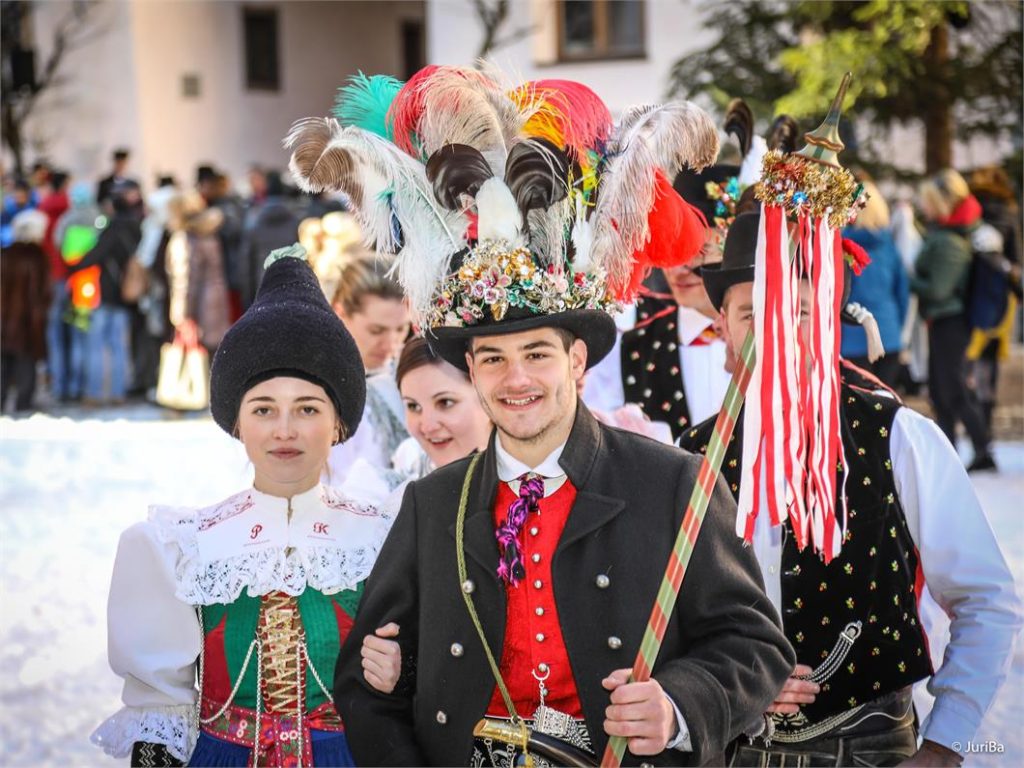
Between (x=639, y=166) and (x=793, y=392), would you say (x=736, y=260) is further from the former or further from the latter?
(x=793, y=392)

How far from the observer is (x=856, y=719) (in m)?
3.25

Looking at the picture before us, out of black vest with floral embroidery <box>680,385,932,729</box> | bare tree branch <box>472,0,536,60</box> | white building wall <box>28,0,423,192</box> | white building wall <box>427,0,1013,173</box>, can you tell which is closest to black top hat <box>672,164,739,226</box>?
black vest with floral embroidery <box>680,385,932,729</box>

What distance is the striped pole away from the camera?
2596 mm

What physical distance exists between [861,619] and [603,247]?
1.03m

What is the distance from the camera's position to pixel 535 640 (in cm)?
278

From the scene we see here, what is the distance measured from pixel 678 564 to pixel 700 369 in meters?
1.80

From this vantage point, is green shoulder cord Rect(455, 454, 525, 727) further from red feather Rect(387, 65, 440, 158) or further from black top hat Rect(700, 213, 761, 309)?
black top hat Rect(700, 213, 761, 309)

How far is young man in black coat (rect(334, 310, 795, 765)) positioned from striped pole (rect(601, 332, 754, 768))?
0.05 metres

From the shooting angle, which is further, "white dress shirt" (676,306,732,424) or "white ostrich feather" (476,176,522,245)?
"white dress shirt" (676,306,732,424)

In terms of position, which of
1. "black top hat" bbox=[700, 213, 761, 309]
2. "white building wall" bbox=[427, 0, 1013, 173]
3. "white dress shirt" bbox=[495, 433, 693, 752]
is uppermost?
"white building wall" bbox=[427, 0, 1013, 173]

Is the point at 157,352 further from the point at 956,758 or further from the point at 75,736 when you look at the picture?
the point at 956,758

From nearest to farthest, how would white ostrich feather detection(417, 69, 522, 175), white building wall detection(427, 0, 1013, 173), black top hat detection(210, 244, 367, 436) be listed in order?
white ostrich feather detection(417, 69, 522, 175), black top hat detection(210, 244, 367, 436), white building wall detection(427, 0, 1013, 173)

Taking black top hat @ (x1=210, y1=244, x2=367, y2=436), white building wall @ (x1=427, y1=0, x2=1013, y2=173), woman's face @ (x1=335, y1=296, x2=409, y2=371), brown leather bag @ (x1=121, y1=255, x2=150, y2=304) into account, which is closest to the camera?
black top hat @ (x1=210, y1=244, x2=367, y2=436)

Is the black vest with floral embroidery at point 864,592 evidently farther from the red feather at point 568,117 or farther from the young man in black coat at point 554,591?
the red feather at point 568,117
